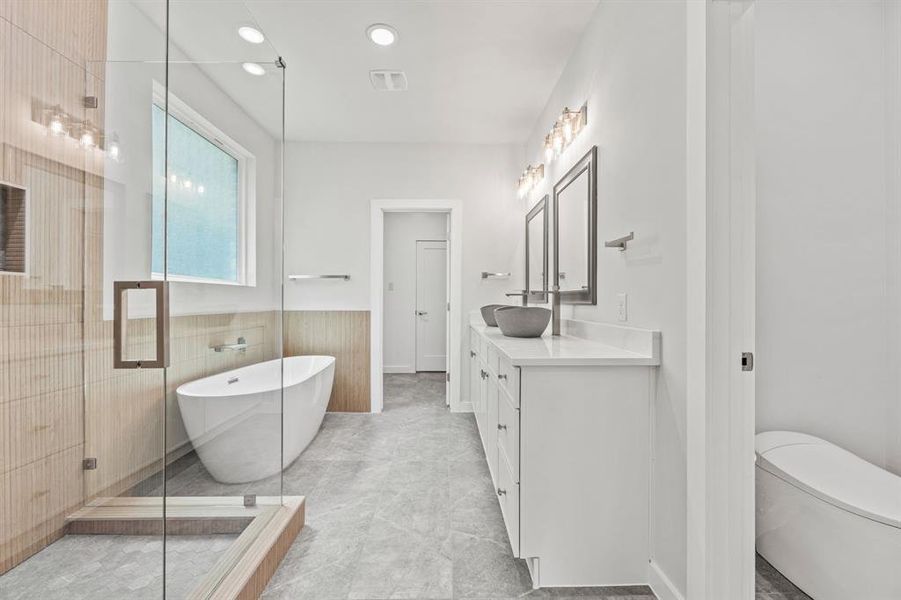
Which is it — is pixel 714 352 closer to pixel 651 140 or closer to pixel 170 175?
pixel 651 140

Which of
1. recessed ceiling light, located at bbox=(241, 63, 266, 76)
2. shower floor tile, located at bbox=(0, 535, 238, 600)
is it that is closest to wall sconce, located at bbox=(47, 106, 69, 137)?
recessed ceiling light, located at bbox=(241, 63, 266, 76)

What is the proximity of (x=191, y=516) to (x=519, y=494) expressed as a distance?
111 cm

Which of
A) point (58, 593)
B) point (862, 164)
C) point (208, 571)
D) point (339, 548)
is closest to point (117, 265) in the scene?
Answer: point (58, 593)

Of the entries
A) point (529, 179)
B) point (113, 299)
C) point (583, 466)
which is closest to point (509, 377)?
point (583, 466)

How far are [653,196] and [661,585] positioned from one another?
1382 millimetres

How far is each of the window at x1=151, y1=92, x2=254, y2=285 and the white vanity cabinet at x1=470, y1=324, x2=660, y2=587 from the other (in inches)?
46.5

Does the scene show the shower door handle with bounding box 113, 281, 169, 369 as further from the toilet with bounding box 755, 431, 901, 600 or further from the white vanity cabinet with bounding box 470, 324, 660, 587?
the toilet with bounding box 755, 431, 901, 600

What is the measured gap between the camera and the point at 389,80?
9.25 feet

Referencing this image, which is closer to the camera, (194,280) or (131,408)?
(131,408)

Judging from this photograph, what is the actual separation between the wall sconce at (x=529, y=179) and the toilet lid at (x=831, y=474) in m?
2.25

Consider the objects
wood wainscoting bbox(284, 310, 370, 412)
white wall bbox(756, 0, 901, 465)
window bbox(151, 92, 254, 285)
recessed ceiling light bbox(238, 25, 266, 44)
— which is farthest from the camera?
wood wainscoting bbox(284, 310, 370, 412)

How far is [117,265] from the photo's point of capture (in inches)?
44.0

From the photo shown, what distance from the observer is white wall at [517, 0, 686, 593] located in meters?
1.34

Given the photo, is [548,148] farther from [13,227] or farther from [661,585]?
[13,227]
